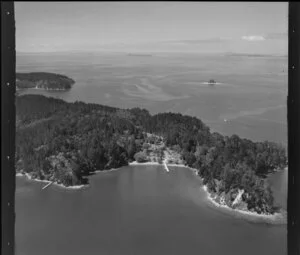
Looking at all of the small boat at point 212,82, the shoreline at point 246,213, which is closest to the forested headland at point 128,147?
the shoreline at point 246,213

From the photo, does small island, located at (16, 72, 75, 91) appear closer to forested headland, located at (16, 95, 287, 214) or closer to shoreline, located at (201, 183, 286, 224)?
forested headland, located at (16, 95, 287, 214)

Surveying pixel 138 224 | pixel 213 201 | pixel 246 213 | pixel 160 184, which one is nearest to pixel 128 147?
pixel 160 184

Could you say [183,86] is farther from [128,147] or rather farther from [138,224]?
[138,224]

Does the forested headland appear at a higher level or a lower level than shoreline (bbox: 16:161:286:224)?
higher

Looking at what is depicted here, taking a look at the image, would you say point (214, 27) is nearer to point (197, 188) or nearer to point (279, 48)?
point (279, 48)

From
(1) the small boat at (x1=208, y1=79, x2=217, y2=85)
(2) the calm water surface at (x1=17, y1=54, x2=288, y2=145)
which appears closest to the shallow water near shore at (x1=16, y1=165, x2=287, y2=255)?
(2) the calm water surface at (x1=17, y1=54, x2=288, y2=145)

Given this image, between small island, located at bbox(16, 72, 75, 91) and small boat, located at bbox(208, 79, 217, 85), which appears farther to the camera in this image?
small boat, located at bbox(208, 79, 217, 85)
